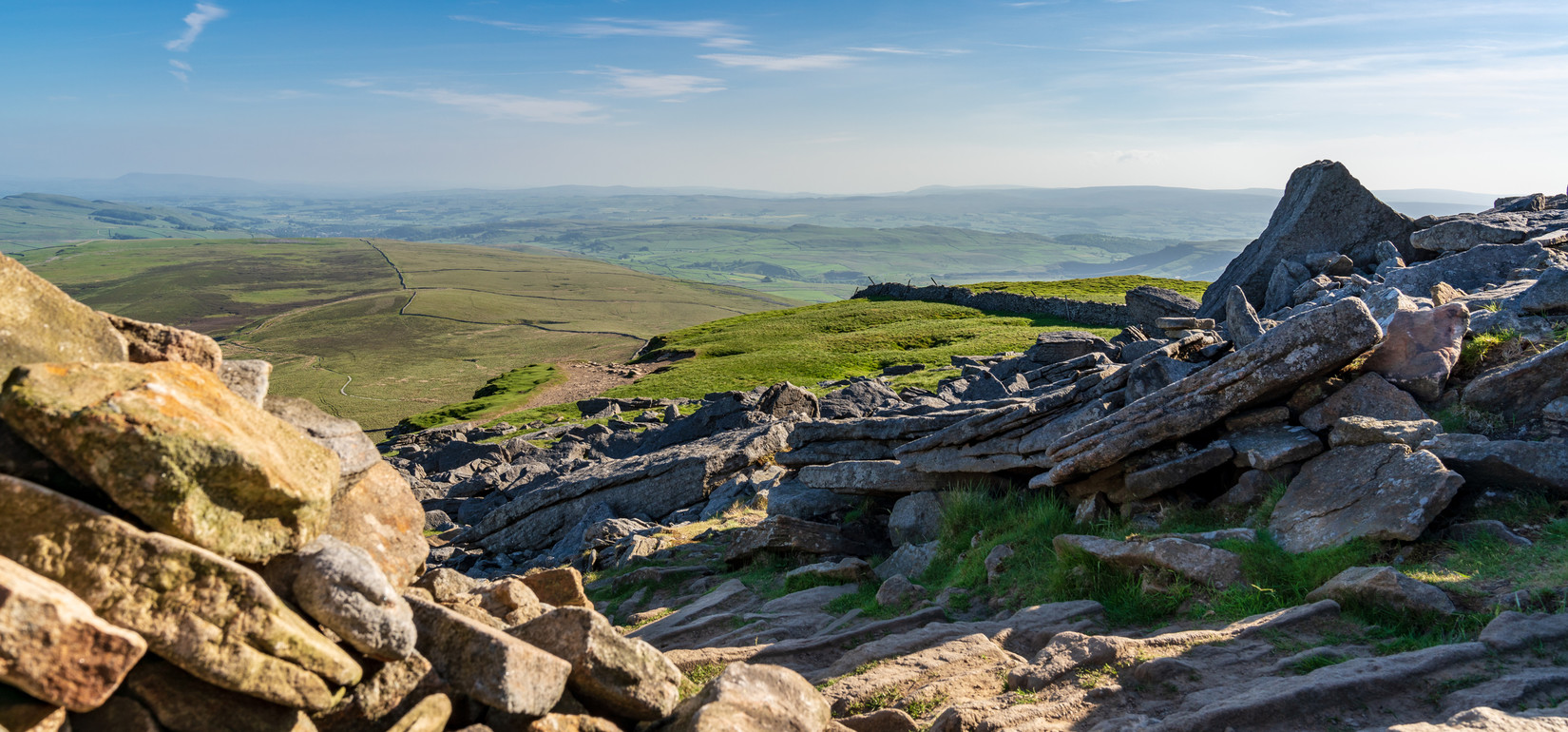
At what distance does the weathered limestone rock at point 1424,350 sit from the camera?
14875mm

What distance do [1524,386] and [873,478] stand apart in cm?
1190

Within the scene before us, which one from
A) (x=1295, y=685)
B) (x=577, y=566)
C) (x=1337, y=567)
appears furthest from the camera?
(x=577, y=566)

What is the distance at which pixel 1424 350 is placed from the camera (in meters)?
15.3

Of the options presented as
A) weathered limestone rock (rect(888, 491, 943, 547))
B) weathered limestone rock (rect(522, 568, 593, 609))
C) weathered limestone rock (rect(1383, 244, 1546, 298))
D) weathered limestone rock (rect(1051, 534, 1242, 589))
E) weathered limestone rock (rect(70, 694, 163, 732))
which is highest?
weathered limestone rock (rect(1383, 244, 1546, 298))

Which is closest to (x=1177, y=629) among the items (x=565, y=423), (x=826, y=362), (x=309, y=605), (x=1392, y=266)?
(x=309, y=605)

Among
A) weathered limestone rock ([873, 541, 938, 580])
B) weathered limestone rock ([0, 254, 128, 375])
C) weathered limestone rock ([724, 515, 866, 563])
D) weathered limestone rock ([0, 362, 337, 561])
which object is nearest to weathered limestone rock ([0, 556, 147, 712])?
weathered limestone rock ([0, 362, 337, 561])

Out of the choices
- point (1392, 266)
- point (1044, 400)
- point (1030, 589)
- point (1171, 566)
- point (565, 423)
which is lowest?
point (565, 423)

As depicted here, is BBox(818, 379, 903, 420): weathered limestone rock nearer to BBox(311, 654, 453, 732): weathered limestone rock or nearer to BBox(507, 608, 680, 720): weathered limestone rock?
BBox(507, 608, 680, 720): weathered limestone rock

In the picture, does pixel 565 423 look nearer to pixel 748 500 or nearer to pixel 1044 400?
pixel 748 500

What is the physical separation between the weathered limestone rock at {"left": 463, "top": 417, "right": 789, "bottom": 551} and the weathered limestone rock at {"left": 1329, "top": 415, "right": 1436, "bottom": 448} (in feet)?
55.9

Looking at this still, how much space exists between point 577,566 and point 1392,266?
97.0 feet

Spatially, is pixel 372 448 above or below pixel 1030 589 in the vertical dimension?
above

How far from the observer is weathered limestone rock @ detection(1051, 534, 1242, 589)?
1156 cm

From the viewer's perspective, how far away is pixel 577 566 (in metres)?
22.0
